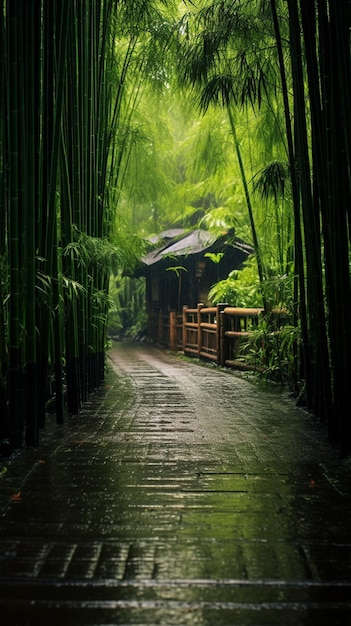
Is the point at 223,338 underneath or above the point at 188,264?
underneath

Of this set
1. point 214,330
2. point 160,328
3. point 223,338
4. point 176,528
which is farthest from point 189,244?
point 176,528

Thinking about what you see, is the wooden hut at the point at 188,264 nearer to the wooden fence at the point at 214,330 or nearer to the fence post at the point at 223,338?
the wooden fence at the point at 214,330

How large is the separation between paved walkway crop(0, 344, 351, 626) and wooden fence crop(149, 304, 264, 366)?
3.09 meters

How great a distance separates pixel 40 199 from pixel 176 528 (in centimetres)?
179

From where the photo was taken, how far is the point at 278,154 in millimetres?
5516

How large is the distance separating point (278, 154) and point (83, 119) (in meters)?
2.11

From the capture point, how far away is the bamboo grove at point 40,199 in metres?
2.65

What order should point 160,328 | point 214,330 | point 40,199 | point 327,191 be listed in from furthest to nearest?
point 160,328 < point 214,330 < point 40,199 < point 327,191

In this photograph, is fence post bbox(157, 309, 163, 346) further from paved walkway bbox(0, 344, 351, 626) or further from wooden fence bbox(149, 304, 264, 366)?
paved walkway bbox(0, 344, 351, 626)

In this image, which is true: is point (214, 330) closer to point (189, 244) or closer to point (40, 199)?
point (189, 244)

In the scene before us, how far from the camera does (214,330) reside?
8.25 m

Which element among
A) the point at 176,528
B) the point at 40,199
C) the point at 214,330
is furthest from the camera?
the point at 214,330

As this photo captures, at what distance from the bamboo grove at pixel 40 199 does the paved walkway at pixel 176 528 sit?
0.37 metres

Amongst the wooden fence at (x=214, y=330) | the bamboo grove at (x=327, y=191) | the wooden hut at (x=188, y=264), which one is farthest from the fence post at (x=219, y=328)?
the bamboo grove at (x=327, y=191)
